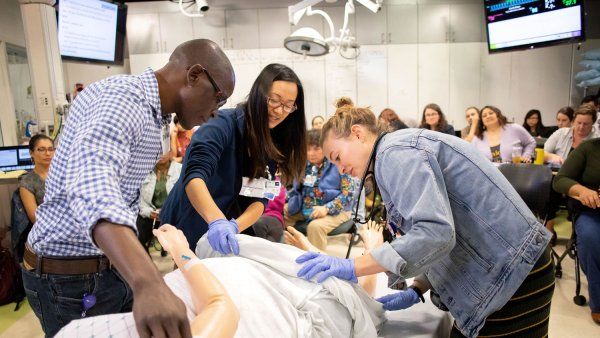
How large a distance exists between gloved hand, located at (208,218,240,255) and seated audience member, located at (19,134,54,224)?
1928 millimetres

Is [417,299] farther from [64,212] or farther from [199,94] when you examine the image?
[64,212]

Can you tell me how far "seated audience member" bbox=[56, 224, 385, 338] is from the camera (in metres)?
0.82

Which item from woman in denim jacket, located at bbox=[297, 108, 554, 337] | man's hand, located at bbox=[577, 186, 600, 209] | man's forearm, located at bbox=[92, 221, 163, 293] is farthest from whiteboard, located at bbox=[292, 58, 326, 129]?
man's forearm, located at bbox=[92, 221, 163, 293]

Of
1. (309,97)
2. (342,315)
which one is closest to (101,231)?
(342,315)

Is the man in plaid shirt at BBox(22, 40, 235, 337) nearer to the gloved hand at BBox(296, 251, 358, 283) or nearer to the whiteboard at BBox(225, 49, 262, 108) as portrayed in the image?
the gloved hand at BBox(296, 251, 358, 283)

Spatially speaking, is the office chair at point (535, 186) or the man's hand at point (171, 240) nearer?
the man's hand at point (171, 240)

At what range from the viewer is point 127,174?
0.85 metres

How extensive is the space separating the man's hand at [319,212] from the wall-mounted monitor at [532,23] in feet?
11.1

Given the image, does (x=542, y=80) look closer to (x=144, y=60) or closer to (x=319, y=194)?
(x=319, y=194)

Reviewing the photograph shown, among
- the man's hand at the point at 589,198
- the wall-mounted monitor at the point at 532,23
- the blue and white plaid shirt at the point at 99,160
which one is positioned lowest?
the man's hand at the point at 589,198

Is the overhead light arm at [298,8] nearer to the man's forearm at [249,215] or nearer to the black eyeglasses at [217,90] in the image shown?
the man's forearm at [249,215]

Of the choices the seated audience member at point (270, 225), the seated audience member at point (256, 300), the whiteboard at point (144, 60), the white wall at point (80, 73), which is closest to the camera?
the seated audience member at point (256, 300)

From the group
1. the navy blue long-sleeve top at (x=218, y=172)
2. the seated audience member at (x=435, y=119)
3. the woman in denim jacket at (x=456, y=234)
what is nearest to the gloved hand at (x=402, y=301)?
the woman in denim jacket at (x=456, y=234)

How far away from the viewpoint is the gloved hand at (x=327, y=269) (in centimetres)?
115
